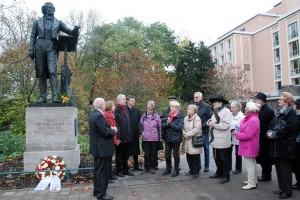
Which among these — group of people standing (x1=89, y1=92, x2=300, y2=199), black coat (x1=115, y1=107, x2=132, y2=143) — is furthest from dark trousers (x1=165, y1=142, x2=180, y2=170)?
black coat (x1=115, y1=107, x2=132, y2=143)

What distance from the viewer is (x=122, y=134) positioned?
23.7 ft

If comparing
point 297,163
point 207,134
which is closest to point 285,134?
point 297,163

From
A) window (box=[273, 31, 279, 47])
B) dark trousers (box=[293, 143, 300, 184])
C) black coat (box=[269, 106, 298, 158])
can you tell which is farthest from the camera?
window (box=[273, 31, 279, 47])

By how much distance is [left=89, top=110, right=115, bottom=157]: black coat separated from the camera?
5496mm

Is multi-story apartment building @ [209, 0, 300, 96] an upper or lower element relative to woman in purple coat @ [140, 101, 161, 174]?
upper

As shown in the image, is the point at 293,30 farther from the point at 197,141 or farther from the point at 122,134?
the point at 122,134

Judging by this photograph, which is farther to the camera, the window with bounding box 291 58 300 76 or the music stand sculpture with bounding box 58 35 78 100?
the window with bounding box 291 58 300 76

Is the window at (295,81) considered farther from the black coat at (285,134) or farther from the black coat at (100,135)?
the black coat at (100,135)

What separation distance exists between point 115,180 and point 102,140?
182 cm

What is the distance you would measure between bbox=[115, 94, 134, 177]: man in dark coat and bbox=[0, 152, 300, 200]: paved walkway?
44 centimetres

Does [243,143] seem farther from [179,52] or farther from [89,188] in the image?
[179,52]

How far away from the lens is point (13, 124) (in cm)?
1645

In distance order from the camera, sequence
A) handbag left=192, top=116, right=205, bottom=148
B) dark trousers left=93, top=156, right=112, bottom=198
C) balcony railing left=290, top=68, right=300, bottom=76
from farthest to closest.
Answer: balcony railing left=290, top=68, right=300, bottom=76 → handbag left=192, top=116, right=205, bottom=148 → dark trousers left=93, top=156, right=112, bottom=198

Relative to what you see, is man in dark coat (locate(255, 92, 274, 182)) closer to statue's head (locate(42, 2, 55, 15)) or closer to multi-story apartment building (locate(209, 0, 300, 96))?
statue's head (locate(42, 2, 55, 15))
